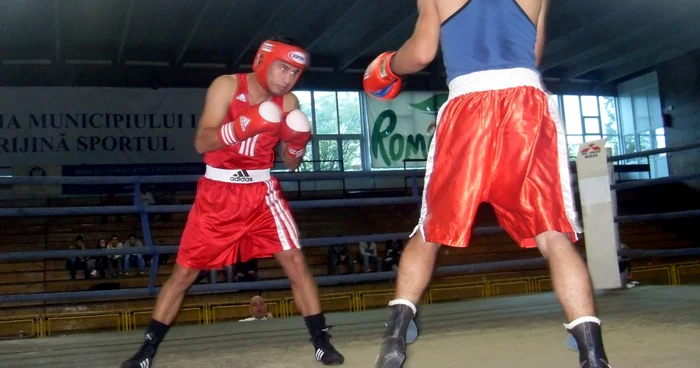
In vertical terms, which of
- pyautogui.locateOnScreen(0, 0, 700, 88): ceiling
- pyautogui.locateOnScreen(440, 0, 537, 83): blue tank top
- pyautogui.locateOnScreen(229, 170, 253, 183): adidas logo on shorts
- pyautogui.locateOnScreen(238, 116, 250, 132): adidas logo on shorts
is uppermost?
pyautogui.locateOnScreen(0, 0, 700, 88): ceiling

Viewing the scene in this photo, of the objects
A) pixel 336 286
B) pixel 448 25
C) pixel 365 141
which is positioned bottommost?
pixel 336 286

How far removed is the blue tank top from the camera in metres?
1.86

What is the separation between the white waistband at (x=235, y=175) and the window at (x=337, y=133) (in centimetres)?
1385

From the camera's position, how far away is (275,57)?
275 cm

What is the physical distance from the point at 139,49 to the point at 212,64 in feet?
5.40

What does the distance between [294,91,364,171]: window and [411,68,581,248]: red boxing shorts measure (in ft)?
48.8

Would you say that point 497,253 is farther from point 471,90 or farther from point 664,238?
point 471,90

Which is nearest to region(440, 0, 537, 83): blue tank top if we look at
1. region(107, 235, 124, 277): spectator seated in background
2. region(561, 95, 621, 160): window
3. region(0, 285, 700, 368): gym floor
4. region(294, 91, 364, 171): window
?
region(0, 285, 700, 368): gym floor

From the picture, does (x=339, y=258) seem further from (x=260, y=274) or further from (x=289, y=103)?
(x=289, y=103)

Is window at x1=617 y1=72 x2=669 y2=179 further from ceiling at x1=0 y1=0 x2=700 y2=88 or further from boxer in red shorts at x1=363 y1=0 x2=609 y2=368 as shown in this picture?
boxer in red shorts at x1=363 y1=0 x2=609 y2=368

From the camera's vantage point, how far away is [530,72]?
1.91m

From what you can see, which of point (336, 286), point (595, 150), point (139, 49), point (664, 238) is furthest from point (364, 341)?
point (664, 238)

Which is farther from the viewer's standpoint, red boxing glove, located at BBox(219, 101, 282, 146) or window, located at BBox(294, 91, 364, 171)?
window, located at BBox(294, 91, 364, 171)

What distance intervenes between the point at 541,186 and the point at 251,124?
46.5 inches
